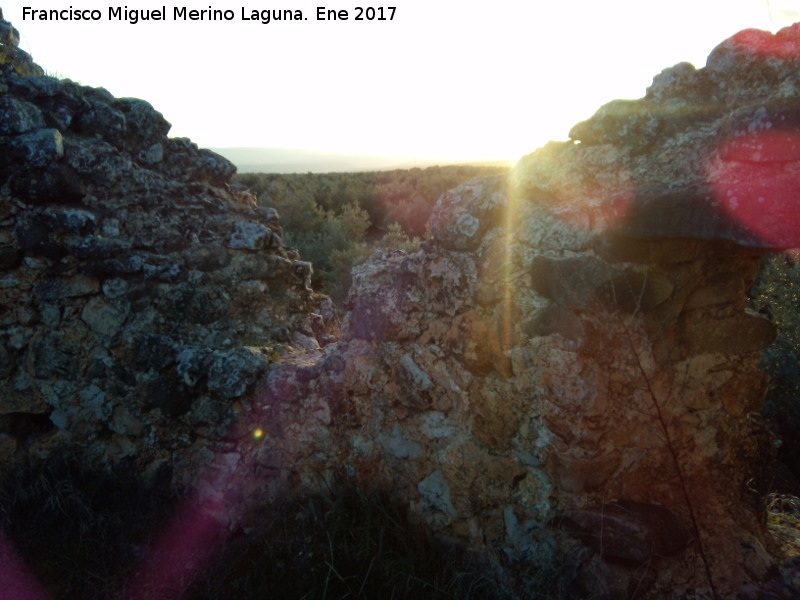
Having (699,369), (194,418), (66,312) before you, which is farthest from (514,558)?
(66,312)

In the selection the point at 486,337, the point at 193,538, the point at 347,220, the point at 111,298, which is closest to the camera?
the point at 486,337

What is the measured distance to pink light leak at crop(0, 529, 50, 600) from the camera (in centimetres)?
254

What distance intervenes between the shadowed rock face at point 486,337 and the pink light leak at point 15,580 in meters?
0.59

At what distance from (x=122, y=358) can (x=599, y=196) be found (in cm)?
239

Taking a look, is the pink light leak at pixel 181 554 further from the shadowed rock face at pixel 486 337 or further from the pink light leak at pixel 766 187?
the pink light leak at pixel 766 187

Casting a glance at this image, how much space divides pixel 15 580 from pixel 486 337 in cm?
222

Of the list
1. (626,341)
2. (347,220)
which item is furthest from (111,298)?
(347,220)

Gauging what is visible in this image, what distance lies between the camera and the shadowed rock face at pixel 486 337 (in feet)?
6.92

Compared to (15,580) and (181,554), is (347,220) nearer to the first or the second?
(181,554)

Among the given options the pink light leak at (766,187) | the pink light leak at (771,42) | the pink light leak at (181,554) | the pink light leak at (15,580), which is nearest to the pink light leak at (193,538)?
the pink light leak at (181,554)

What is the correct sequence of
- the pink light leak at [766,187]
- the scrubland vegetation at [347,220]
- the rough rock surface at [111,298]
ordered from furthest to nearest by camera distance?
the scrubland vegetation at [347,220] → the rough rock surface at [111,298] → the pink light leak at [766,187]

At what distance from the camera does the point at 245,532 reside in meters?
2.76

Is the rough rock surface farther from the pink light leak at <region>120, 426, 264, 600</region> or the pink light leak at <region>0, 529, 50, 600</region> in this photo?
the pink light leak at <region>0, 529, 50, 600</region>

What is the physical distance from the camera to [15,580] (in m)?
2.59
